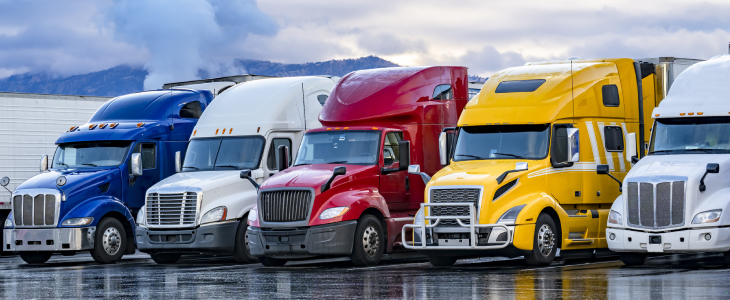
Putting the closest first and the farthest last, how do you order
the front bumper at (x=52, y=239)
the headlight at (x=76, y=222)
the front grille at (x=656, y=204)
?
1. the front grille at (x=656, y=204)
2. the front bumper at (x=52, y=239)
3. the headlight at (x=76, y=222)

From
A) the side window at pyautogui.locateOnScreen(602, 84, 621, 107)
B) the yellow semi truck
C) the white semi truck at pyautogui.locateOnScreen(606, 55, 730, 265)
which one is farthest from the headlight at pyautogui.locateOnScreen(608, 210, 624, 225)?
the side window at pyautogui.locateOnScreen(602, 84, 621, 107)

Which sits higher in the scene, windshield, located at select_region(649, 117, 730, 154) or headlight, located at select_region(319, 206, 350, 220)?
windshield, located at select_region(649, 117, 730, 154)

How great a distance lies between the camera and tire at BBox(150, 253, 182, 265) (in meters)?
21.3

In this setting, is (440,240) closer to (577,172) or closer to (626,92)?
(577,172)

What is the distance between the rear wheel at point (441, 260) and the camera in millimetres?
17750

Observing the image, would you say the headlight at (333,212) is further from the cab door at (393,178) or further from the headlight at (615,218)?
the headlight at (615,218)

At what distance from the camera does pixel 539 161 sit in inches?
676

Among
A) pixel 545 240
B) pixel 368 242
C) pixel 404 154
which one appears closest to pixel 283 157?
pixel 404 154

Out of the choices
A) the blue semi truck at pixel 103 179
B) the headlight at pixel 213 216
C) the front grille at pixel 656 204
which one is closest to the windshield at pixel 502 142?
A: the front grille at pixel 656 204

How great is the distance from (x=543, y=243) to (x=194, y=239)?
7012 mm

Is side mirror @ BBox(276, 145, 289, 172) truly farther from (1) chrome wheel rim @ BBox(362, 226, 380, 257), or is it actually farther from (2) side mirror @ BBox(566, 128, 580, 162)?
(2) side mirror @ BBox(566, 128, 580, 162)

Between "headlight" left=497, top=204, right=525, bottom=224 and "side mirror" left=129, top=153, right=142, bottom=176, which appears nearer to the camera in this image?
"headlight" left=497, top=204, right=525, bottom=224

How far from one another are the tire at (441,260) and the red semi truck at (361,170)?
1.17 m

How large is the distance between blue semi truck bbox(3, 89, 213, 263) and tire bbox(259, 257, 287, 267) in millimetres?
3887
